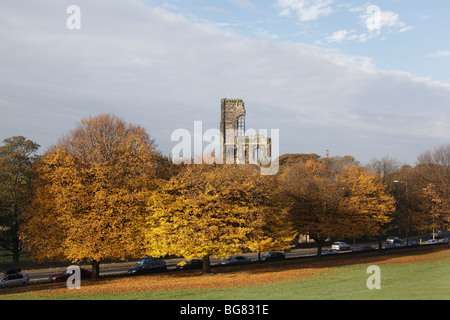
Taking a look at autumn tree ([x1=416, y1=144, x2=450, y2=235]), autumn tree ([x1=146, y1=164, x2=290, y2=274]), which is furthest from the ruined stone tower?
autumn tree ([x1=146, y1=164, x2=290, y2=274])

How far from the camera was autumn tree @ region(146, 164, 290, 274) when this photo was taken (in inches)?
1276

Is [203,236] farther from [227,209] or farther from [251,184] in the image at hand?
[251,184]

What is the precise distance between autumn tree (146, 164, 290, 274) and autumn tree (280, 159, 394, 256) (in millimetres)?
10653

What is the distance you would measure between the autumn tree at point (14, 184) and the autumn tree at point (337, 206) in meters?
30.5

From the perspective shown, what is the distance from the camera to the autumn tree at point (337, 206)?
45.5 metres

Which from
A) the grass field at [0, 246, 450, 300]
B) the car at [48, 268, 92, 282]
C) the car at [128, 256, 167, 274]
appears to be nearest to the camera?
the grass field at [0, 246, 450, 300]

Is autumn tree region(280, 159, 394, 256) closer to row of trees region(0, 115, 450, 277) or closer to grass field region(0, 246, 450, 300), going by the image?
row of trees region(0, 115, 450, 277)

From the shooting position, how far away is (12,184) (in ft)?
154

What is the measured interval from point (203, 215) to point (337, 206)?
1995 cm

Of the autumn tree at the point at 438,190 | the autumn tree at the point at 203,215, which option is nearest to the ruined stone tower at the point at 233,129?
the autumn tree at the point at 438,190

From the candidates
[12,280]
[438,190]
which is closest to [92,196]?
[12,280]

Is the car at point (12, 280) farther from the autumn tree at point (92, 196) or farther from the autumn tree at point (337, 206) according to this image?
the autumn tree at point (337, 206)

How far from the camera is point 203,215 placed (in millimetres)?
33156
